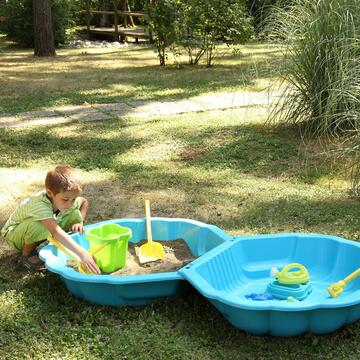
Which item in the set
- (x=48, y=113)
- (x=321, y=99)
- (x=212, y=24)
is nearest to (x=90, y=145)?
(x=48, y=113)

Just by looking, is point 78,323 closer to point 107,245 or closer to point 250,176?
point 107,245

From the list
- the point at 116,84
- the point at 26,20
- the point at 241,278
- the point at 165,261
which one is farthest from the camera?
the point at 26,20

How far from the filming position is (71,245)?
9.91 feet

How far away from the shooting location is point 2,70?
10383 mm

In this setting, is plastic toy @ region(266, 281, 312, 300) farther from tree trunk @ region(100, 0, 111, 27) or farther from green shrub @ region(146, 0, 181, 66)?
tree trunk @ region(100, 0, 111, 27)

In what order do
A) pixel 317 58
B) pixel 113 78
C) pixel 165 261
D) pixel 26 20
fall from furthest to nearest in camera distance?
1. pixel 26 20
2. pixel 113 78
3. pixel 317 58
4. pixel 165 261

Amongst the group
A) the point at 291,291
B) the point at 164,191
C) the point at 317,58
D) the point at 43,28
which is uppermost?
the point at 317,58

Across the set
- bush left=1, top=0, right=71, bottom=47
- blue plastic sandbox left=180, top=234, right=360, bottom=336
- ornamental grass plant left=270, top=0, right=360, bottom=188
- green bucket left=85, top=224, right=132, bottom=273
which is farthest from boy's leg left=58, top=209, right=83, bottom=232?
bush left=1, top=0, right=71, bottom=47

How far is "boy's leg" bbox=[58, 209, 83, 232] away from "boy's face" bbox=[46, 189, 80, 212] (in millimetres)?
181

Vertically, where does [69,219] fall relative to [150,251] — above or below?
above

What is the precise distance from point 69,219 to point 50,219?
11.6 inches

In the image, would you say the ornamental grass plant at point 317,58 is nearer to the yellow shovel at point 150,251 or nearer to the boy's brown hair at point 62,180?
the yellow shovel at point 150,251

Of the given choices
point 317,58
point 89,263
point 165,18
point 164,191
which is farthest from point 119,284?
point 165,18

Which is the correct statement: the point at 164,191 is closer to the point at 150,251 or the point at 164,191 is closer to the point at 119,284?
the point at 150,251
